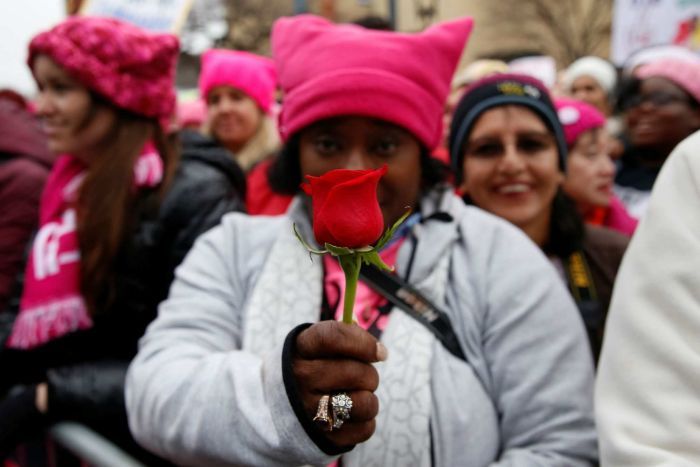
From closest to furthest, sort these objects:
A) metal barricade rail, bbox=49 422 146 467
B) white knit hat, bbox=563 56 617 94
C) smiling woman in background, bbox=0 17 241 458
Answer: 1. metal barricade rail, bbox=49 422 146 467
2. smiling woman in background, bbox=0 17 241 458
3. white knit hat, bbox=563 56 617 94

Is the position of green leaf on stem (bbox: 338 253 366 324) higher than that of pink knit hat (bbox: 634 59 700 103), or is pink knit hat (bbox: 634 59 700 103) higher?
green leaf on stem (bbox: 338 253 366 324)

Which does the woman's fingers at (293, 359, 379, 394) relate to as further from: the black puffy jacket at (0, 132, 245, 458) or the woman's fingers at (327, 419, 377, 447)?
the black puffy jacket at (0, 132, 245, 458)

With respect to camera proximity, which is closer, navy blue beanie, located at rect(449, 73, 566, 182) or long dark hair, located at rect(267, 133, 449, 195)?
long dark hair, located at rect(267, 133, 449, 195)

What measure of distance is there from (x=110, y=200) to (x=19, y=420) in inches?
31.2

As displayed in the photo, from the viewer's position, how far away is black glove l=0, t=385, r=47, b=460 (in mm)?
2316

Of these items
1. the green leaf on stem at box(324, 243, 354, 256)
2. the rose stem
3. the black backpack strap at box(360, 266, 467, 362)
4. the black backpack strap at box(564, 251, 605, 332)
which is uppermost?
the green leaf on stem at box(324, 243, 354, 256)

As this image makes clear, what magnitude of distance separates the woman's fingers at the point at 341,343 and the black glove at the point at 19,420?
159cm

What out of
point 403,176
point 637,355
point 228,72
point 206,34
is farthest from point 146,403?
point 206,34

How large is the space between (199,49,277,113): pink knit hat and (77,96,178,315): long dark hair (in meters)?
1.92

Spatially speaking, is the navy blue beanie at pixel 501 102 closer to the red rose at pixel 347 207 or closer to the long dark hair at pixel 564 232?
the long dark hair at pixel 564 232

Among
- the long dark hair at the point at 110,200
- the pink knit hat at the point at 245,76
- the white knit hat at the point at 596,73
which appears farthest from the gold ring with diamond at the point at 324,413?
the white knit hat at the point at 596,73

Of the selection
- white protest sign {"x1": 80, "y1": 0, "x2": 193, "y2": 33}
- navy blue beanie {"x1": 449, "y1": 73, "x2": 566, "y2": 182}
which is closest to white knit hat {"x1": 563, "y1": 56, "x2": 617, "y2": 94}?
white protest sign {"x1": 80, "y1": 0, "x2": 193, "y2": 33}

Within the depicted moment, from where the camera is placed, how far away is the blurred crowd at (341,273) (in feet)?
4.18

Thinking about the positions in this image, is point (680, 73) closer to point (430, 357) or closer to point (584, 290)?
point (584, 290)
